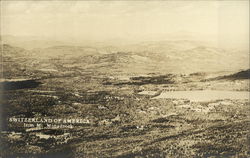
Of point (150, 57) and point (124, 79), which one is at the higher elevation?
point (150, 57)

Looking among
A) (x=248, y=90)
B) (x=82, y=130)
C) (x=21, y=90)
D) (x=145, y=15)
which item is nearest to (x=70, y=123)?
(x=82, y=130)

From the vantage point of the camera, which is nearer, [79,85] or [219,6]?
[219,6]

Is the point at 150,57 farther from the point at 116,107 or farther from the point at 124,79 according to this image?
the point at 116,107

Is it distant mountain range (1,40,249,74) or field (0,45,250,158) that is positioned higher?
distant mountain range (1,40,249,74)

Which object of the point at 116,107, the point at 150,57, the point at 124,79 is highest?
the point at 150,57

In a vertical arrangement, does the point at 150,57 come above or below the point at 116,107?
above

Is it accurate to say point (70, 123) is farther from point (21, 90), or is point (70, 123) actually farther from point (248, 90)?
point (248, 90)

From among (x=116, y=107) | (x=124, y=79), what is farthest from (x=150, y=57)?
(x=116, y=107)

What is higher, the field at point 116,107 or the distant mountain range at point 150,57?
the distant mountain range at point 150,57
